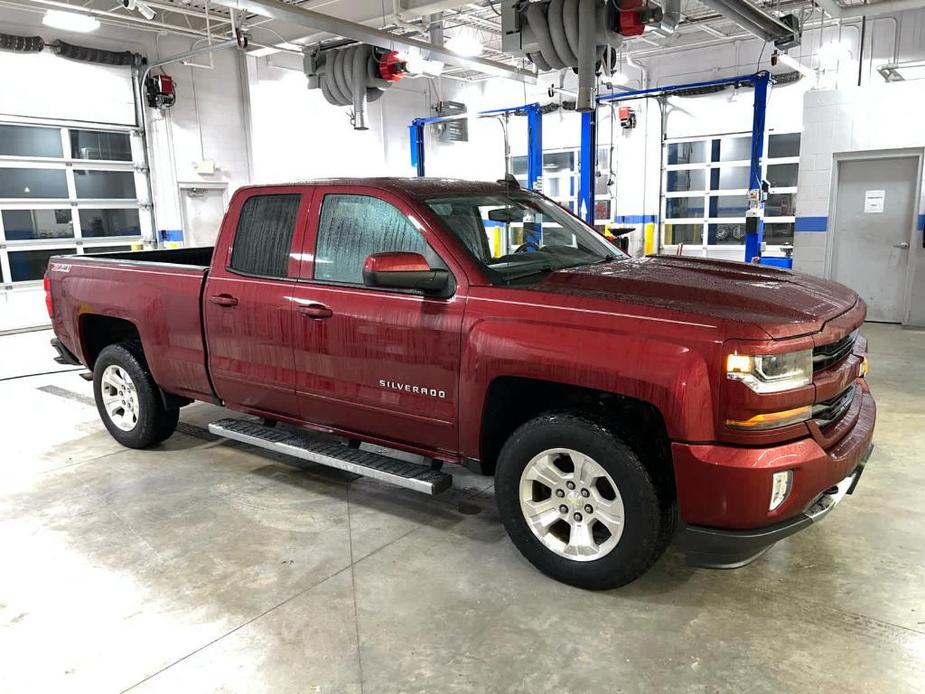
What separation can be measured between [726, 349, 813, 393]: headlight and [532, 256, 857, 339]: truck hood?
9 cm

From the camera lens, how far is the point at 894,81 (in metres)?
9.52

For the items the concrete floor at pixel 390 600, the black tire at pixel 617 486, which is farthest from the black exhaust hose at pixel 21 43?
the black tire at pixel 617 486

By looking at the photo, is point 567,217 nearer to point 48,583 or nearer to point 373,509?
point 373,509

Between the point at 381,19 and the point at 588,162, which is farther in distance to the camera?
the point at 381,19

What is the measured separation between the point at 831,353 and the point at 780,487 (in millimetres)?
604

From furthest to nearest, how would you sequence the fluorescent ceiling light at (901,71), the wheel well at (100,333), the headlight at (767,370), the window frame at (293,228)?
the fluorescent ceiling light at (901,71), the wheel well at (100,333), the window frame at (293,228), the headlight at (767,370)

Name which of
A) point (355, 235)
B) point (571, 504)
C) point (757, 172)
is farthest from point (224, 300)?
point (757, 172)

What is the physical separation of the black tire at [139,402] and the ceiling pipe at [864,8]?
780cm

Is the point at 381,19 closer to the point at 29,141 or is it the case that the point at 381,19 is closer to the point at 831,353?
the point at 29,141

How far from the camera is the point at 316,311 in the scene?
353cm

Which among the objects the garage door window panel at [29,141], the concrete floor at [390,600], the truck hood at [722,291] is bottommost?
the concrete floor at [390,600]

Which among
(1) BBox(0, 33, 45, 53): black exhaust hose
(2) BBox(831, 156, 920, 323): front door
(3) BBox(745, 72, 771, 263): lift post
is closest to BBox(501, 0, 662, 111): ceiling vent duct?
(3) BBox(745, 72, 771, 263): lift post

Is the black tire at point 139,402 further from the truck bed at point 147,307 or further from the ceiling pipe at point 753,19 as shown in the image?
the ceiling pipe at point 753,19

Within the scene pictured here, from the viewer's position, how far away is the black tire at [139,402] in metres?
4.64
